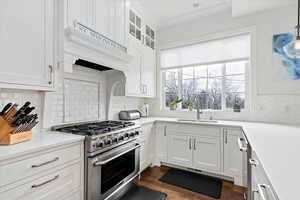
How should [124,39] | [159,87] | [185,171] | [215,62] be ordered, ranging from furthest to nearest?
[159,87], [215,62], [185,171], [124,39]

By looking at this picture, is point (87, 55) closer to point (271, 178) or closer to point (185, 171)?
point (271, 178)

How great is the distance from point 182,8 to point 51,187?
10.0ft

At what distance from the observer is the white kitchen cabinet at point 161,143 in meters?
2.68

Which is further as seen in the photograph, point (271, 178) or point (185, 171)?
point (185, 171)

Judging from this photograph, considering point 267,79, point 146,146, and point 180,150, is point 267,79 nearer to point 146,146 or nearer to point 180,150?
point 180,150

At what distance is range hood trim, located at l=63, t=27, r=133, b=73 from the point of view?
4.67ft

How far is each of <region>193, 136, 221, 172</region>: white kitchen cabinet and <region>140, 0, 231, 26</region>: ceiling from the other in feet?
7.25

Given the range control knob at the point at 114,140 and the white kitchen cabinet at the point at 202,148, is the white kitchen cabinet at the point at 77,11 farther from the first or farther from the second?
the white kitchen cabinet at the point at 202,148

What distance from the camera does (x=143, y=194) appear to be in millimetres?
1933

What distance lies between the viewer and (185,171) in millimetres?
2586

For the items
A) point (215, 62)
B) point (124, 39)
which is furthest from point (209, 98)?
point (124, 39)

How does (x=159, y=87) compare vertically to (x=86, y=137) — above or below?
above

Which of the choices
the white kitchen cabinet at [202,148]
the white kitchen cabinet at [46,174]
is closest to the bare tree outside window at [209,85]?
the white kitchen cabinet at [202,148]

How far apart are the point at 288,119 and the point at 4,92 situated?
136 inches
